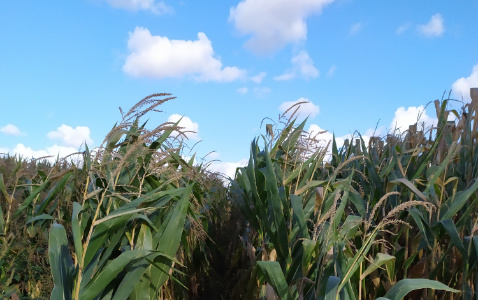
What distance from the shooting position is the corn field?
7.05 feet

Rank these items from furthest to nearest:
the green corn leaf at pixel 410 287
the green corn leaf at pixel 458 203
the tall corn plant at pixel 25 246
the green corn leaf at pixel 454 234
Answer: the tall corn plant at pixel 25 246 → the green corn leaf at pixel 458 203 → the green corn leaf at pixel 454 234 → the green corn leaf at pixel 410 287

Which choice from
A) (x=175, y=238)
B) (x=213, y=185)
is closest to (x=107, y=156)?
(x=175, y=238)

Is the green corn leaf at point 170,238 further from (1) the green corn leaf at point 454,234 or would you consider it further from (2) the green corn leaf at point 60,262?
(1) the green corn leaf at point 454,234

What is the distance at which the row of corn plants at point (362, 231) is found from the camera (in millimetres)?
2176

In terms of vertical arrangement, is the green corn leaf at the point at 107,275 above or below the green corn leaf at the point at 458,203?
below

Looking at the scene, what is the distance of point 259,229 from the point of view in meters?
3.22

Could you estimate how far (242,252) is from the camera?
12.2 feet

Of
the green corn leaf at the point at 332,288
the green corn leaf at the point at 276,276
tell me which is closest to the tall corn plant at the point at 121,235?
the green corn leaf at the point at 276,276

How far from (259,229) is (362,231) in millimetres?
709

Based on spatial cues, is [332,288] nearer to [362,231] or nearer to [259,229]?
[362,231]

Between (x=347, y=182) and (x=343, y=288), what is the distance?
93 cm

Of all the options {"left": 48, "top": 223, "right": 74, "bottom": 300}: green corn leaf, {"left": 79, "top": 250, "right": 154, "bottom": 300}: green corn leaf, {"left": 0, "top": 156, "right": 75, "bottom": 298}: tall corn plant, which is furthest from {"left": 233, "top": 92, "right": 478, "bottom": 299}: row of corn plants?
{"left": 0, "top": 156, "right": 75, "bottom": 298}: tall corn plant

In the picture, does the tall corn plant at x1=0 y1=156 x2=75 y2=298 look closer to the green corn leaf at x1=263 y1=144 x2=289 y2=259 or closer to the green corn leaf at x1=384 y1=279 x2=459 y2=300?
the green corn leaf at x1=263 y1=144 x2=289 y2=259

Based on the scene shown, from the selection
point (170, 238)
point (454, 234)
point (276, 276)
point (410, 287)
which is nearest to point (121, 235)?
point (170, 238)
